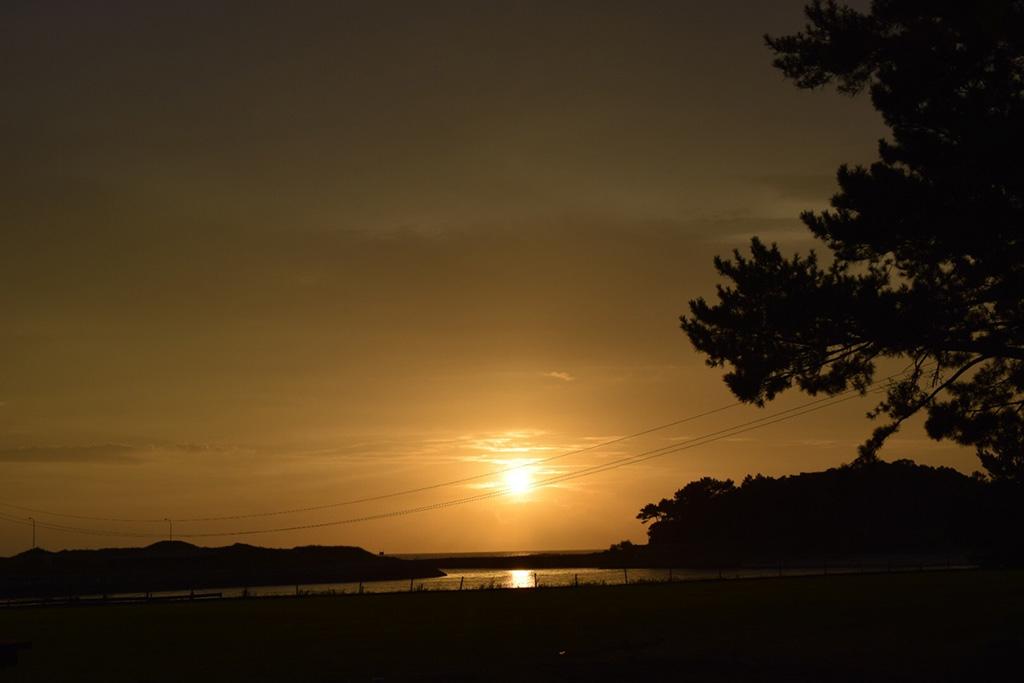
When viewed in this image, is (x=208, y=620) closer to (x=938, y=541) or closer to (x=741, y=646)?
(x=741, y=646)

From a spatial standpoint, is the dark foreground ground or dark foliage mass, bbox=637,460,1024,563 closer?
the dark foreground ground

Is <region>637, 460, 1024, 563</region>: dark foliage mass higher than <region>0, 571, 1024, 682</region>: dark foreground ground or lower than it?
higher

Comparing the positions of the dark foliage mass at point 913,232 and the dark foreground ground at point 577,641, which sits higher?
the dark foliage mass at point 913,232

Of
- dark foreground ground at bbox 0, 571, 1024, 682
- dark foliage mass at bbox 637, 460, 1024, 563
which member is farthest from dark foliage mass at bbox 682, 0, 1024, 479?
dark foliage mass at bbox 637, 460, 1024, 563

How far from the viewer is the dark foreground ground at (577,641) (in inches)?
780

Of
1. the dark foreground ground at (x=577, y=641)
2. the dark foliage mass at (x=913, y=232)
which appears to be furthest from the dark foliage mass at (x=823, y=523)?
the dark foliage mass at (x=913, y=232)

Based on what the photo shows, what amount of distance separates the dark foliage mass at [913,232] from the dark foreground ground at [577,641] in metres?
5.75

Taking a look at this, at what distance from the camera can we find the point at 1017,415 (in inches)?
1037

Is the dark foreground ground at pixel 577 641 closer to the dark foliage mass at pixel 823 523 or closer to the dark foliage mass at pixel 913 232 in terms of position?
the dark foliage mass at pixel 913 232

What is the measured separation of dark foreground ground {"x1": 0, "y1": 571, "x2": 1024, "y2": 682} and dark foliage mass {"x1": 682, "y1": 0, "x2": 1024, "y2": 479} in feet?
18.9

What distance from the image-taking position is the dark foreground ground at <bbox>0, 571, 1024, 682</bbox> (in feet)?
65.0

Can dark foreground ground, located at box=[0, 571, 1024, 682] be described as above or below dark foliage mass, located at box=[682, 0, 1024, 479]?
below

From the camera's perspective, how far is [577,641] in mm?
25281

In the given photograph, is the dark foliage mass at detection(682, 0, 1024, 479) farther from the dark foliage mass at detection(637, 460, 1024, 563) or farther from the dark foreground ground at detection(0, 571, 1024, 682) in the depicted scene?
the dark foliage mass at detection(637, 460, 1024, 563)
